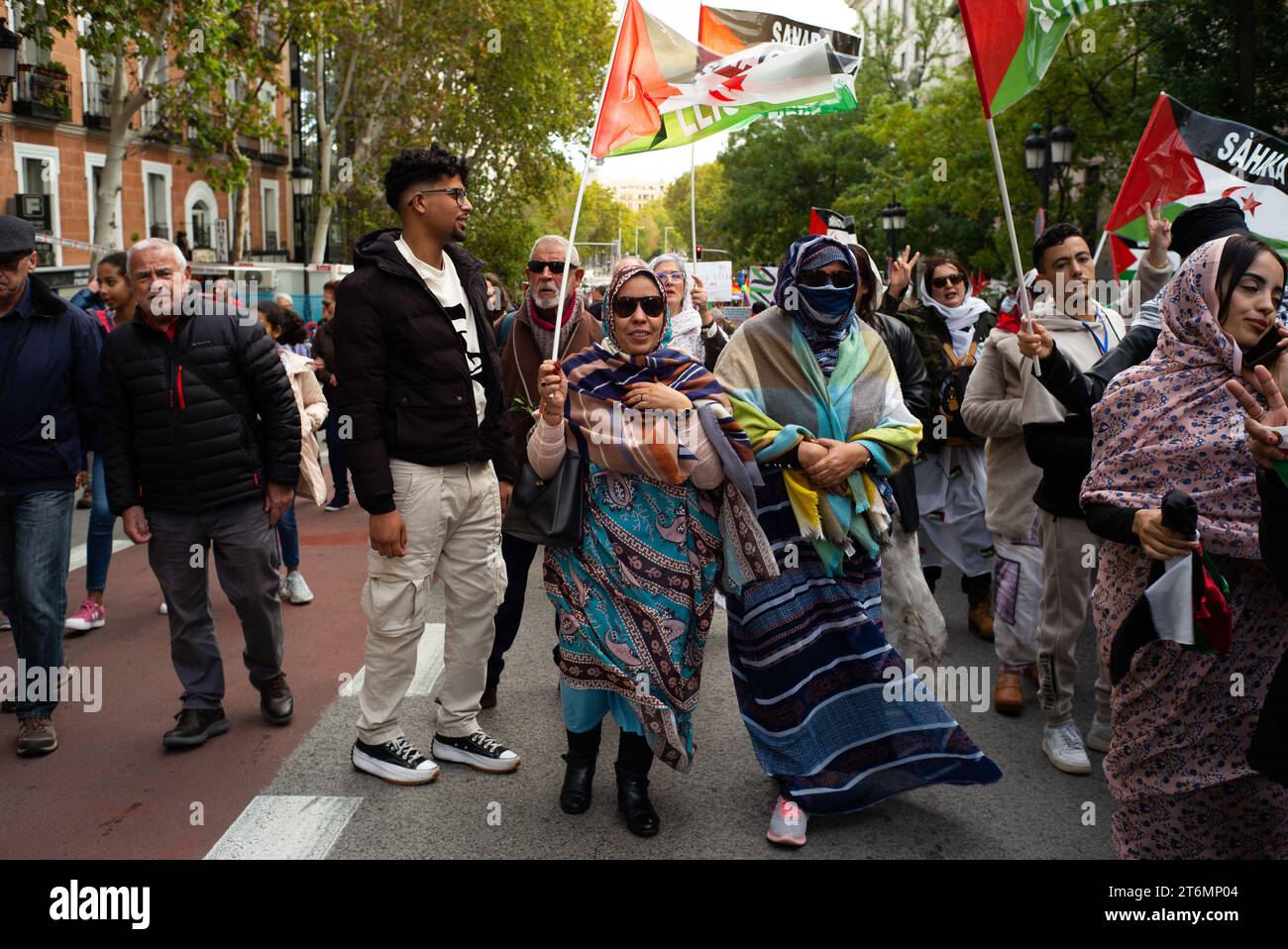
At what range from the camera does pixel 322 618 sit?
715cm

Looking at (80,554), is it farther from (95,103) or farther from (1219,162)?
(95,103)

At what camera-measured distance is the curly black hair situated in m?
Answer: 4.47

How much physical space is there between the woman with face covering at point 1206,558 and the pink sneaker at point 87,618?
18.1ft

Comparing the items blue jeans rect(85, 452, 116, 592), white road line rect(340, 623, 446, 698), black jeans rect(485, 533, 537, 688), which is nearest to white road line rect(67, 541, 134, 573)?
blue jeans rect(85, 452, 116, 592)

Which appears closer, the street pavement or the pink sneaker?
the street pavement

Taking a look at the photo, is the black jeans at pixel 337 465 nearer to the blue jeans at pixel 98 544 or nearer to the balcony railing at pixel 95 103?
the blue jeans at pixel 98 544

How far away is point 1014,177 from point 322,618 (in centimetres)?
2163

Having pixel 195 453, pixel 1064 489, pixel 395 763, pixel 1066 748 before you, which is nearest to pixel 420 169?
pixel 195 453

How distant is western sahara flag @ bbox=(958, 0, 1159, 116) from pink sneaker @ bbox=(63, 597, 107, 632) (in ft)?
17.8

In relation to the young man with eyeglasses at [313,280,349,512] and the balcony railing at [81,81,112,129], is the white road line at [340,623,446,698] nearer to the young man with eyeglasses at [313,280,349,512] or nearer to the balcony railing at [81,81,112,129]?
the young man with eyeglasses at [313,280,349,512]

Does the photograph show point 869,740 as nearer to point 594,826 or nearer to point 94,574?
point 594,826

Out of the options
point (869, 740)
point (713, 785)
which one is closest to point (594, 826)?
point (713, 785)

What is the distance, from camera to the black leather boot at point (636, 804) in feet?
13.5

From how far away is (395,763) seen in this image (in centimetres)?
457
